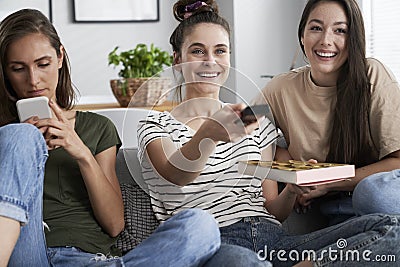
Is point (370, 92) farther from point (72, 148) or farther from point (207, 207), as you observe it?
point (72, 148)

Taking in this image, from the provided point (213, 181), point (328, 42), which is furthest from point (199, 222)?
point (328, 42)

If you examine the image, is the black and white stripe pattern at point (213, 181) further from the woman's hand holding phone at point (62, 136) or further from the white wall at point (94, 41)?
the white wall at point (94, 41)

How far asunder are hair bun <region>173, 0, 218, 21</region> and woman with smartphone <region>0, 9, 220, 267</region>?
1.10ft

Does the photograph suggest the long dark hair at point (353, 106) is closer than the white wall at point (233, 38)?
Yes

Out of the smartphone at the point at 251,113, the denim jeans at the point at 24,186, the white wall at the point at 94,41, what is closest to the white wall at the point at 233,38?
the white wall at the point at 94,41

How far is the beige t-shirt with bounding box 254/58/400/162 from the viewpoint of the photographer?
1.82 meters

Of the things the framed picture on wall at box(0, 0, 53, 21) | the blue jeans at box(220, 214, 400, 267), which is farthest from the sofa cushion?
the framed picture on wall at box(0, 0, 53, 21)

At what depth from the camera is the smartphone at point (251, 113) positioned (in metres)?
1.46

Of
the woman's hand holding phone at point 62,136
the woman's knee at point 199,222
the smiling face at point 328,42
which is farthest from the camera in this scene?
the smiling face at point 328,42

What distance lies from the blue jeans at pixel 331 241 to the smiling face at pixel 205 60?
0.35m

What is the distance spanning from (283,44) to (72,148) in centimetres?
289

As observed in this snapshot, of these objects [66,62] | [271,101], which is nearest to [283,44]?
[271,101]

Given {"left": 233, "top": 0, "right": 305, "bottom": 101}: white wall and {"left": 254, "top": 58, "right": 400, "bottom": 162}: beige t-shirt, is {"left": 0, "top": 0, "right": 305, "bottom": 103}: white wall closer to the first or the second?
{"left": 233, "top": 0, "right": 305, "bottom": 101}: white wall

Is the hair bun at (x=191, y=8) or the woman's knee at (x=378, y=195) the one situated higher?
the hair bun at (x=191, y=8)
